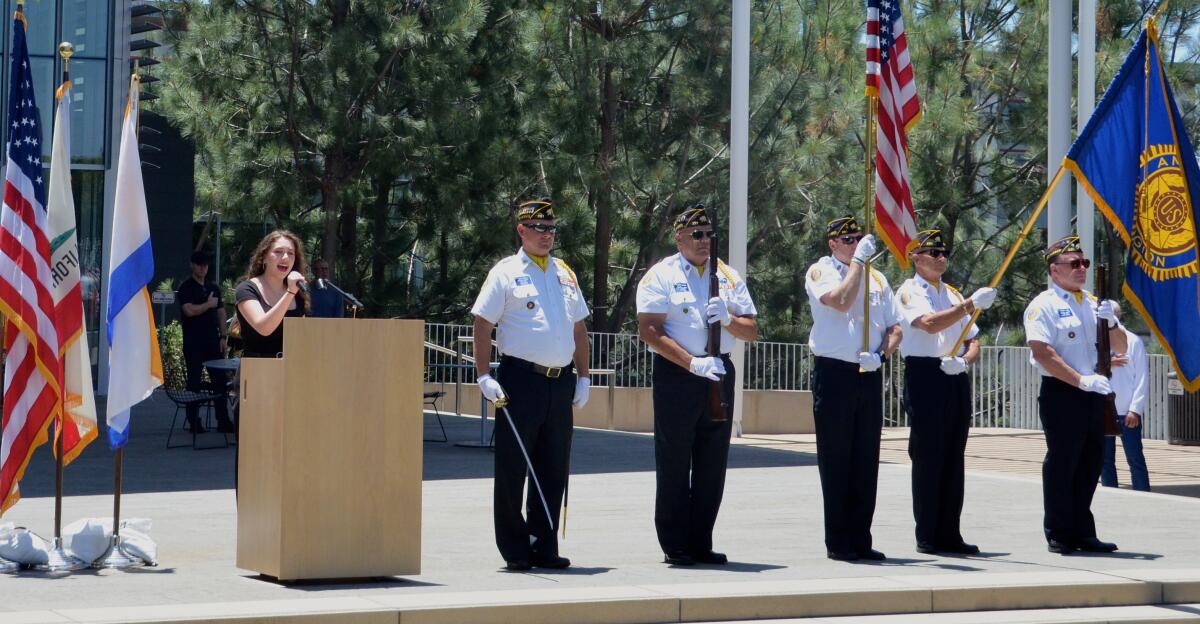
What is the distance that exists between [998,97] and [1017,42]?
0.95 meters

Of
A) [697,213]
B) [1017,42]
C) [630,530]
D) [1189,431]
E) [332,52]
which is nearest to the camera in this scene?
[697,213]

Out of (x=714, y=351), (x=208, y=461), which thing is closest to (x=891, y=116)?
(x=714, y=351)

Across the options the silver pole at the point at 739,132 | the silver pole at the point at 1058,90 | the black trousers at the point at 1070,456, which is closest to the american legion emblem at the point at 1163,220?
the black trousers at the point at 1070,456

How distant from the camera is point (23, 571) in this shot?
8312mm

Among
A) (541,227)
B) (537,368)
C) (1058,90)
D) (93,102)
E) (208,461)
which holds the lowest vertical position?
(208,461)

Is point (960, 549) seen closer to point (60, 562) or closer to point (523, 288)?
point (523, 288)

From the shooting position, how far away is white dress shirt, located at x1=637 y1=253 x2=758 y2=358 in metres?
9.04

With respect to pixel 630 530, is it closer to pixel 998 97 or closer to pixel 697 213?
pixel 697 213

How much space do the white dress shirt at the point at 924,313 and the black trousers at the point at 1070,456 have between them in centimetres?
67

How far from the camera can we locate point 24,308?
8656 mm

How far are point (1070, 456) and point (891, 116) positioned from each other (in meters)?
2.36

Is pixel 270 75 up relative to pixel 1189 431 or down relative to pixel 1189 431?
up

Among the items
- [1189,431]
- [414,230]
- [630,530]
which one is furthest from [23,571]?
[414,230]

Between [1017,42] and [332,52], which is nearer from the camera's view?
[332,52]
